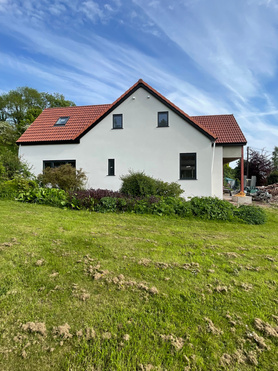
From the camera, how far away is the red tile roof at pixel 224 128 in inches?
512

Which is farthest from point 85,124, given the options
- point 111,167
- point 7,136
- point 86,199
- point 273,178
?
point 7,136

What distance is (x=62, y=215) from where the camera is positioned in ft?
23.2

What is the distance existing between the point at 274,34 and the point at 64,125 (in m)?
13.4

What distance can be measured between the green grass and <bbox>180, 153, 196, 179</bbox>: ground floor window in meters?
7.98

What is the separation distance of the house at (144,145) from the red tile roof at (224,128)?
59 millimetres

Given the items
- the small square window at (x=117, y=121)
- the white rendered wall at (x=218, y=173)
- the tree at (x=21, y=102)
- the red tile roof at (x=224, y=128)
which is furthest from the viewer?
the tree at (x=21, y=102)

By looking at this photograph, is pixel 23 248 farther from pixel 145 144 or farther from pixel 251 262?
pixel 145 144

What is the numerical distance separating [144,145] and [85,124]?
17.2 ft

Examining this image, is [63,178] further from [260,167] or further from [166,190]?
[260,167]

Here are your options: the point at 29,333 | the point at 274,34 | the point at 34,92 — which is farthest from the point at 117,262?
the point at 34,92

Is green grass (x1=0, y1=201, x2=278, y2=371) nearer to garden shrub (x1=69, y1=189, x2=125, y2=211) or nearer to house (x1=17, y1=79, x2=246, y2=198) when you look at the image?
garden shrub (x1=69, y1=189, x2=125, y2=211)

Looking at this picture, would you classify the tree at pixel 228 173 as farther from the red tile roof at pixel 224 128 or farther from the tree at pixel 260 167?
the red tile roof at pixel 224 128

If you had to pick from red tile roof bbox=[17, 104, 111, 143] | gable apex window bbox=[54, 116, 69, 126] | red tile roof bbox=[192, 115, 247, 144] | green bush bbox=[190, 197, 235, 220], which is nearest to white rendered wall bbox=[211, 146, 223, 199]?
red tile roof bbox=[192, 115, 247, 144]

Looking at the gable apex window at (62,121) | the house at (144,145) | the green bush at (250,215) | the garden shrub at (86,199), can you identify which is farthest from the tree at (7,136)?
the green bush at (250,215)
